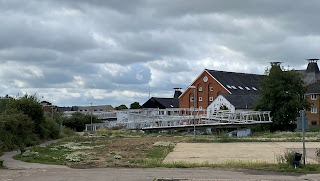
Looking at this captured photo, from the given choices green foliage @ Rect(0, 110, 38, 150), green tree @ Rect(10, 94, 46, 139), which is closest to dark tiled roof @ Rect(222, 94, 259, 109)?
green tree @ Rect(10, 94, 46, 139)

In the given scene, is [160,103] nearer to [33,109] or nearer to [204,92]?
[204,92]

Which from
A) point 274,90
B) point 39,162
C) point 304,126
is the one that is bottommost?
point 39,162

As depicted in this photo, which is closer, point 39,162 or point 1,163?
point 1,163

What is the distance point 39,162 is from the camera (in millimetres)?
24453

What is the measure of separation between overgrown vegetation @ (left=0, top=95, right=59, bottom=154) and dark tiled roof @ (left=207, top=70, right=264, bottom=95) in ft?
153

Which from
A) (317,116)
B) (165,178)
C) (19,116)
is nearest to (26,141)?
(19,116)

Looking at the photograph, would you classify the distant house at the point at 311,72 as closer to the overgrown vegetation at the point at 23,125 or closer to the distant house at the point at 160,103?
the distant house at the point at 160,103

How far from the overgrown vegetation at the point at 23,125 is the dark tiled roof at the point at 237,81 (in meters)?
46.8

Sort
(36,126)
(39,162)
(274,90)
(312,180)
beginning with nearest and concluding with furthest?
(312,180) < (39,162) < (36,126) < (274,90)

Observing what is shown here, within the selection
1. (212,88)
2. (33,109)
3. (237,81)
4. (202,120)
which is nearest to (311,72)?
(237,81)

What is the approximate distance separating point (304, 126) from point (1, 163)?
49.1 feet

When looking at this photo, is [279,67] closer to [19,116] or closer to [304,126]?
[19,116]

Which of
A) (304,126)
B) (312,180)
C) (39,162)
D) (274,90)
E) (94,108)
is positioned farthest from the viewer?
(94,108)

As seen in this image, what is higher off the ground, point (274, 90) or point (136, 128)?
point (274, 90)
